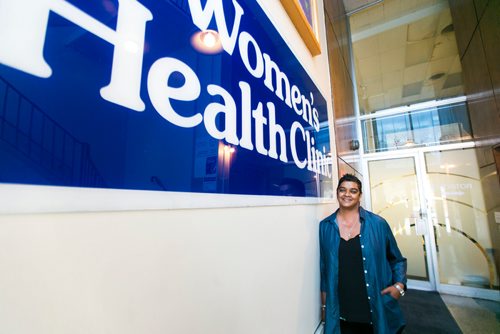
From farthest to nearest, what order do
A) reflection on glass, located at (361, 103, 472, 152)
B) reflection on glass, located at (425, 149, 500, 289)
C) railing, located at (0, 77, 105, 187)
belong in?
reflection on glass, located at (361, 103, 472, 152) → reflection on glass, located at (425, 149, 500, 289) → railing, located at (0, 77, 105, 187)

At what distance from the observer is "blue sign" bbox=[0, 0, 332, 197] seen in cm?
28

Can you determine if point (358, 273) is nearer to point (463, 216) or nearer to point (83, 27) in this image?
point (83, 27)

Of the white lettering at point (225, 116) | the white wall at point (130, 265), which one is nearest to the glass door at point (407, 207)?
the white wall at point (130, 265)

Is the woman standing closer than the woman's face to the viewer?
Yes

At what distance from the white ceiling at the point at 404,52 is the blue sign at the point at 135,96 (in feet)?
13.0

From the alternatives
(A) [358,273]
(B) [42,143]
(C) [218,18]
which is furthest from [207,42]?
(A) [358,273]

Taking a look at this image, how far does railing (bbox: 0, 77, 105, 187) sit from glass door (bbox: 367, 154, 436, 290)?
4.64 metres

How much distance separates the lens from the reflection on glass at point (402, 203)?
3781 millimetres

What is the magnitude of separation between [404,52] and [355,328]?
5.02 m

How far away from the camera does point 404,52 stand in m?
4.40

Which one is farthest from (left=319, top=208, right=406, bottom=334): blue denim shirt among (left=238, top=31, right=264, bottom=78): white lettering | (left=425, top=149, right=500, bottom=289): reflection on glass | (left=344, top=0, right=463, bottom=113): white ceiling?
(left=344, top=0, right=463, bottom=113): white ceiling

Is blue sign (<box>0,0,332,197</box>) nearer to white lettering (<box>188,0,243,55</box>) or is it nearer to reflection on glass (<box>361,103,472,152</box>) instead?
white lettering (<box>188,0,243,55</box>)

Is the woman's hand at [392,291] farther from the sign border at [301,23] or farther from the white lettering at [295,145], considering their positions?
the sign border at [301,23]

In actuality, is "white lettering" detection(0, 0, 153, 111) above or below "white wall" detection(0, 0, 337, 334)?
above
